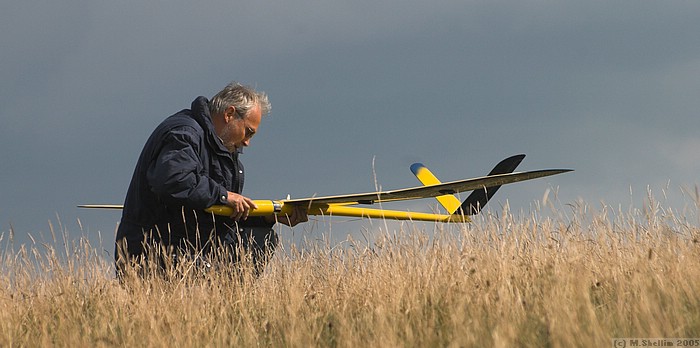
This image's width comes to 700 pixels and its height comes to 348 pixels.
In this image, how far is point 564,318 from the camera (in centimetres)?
→ 424

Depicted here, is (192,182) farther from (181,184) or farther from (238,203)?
(238,203)

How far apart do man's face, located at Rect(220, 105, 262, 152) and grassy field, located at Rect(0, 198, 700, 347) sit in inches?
45.1

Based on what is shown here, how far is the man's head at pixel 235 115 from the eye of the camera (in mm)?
7238

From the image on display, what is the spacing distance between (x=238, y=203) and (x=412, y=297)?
206cm

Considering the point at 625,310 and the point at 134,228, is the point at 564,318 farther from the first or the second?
the point at 134,228

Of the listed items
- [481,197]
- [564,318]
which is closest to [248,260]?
[564,318]

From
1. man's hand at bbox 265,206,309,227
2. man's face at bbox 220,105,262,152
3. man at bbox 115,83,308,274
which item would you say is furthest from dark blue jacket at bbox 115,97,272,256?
man's hand at bbox 265,206,309,227

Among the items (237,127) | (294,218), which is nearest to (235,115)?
(237,127)

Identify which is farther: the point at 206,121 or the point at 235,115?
the point at 235,115

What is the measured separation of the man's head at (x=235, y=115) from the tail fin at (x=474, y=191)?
410 cm

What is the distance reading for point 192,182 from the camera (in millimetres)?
6582

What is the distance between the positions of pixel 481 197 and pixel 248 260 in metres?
6.48

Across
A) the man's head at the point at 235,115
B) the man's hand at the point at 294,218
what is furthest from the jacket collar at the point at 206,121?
the man's hand at the point at 294,218

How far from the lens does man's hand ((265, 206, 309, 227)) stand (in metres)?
7.93
